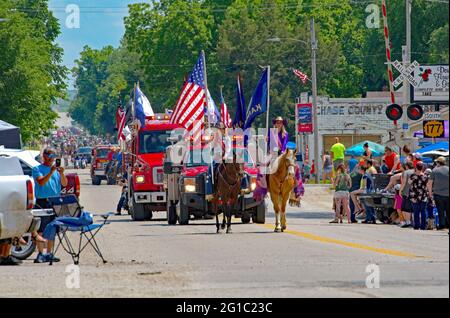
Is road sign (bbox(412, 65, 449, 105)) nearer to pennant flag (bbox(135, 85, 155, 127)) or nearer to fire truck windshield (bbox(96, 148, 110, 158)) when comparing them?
pennant flag (bbox(135, 85, 155, 127))

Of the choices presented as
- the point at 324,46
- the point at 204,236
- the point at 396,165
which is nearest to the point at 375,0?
the point at 324,46

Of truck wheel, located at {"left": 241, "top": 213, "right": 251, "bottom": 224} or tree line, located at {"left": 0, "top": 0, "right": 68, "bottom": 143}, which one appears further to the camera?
tree line, located at {"left": 0, "top": 0, "right": 68, "bottom": 143}

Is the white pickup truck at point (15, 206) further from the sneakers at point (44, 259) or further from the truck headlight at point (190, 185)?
the truck headlight at point (190, 185)

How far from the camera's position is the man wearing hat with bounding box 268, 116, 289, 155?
30.3 metres

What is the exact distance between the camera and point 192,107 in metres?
36.8

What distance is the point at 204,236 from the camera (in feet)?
94.7

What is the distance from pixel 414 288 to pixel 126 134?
3113 centimetres

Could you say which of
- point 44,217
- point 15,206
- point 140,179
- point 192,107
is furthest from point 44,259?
point 140,179

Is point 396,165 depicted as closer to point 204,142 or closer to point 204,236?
point 204,142

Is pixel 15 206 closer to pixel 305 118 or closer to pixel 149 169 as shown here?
pixel 149 169

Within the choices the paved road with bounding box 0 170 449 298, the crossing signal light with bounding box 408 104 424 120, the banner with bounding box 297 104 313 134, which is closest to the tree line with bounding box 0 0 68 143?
the banner with bounding box 297 104 313 134

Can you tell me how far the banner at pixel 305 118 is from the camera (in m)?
77.1

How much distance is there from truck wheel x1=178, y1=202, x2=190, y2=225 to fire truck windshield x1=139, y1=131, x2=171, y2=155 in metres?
4.19

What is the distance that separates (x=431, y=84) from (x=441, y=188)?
14.4 m
